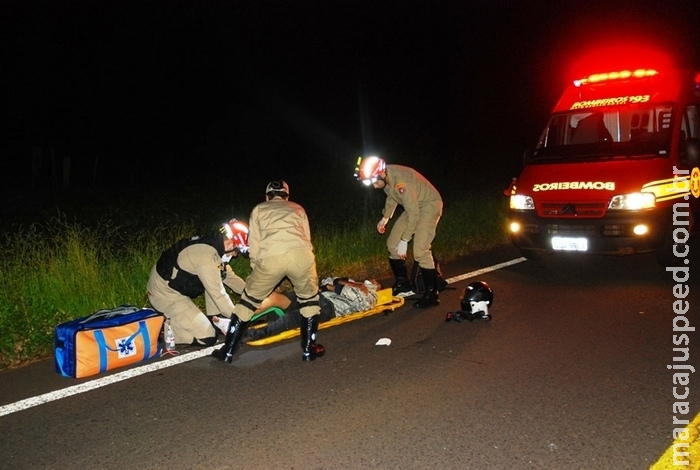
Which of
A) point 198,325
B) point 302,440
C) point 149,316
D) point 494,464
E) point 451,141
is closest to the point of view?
point 494,464

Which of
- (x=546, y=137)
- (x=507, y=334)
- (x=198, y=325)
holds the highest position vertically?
(x=546, y=137)

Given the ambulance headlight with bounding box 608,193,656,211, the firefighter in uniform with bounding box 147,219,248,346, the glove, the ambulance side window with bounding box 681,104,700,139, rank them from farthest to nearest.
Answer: the ambulance side window with bounding box 681,104,700,139 → the ambulance headlight with bounding box 608,193,656,211 → the glove → the firefighter in uniform with bounding box 147,219,248,346

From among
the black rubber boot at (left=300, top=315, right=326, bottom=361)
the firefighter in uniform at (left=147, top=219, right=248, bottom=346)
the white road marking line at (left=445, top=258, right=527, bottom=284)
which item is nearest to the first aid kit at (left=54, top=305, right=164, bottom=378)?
the firefighter in uniform at (left=147, top=219, right=248, bottom=346)

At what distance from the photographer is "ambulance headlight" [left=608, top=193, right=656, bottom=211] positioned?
7801 millimetres

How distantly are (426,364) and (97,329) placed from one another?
2.55 metres

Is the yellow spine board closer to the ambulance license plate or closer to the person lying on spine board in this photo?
the person lying on spine board

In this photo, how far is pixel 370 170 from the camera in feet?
22.6

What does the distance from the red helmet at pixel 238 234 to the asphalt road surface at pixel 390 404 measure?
92cm

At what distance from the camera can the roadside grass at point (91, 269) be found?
5.73m

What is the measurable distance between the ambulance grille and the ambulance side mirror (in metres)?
1.37

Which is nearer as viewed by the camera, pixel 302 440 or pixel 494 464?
pixel 494 464

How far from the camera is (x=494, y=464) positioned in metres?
3.59

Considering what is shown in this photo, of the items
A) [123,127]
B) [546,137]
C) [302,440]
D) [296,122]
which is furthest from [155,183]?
[302,440]

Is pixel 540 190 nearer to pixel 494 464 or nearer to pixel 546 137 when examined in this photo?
pixel 546 137
